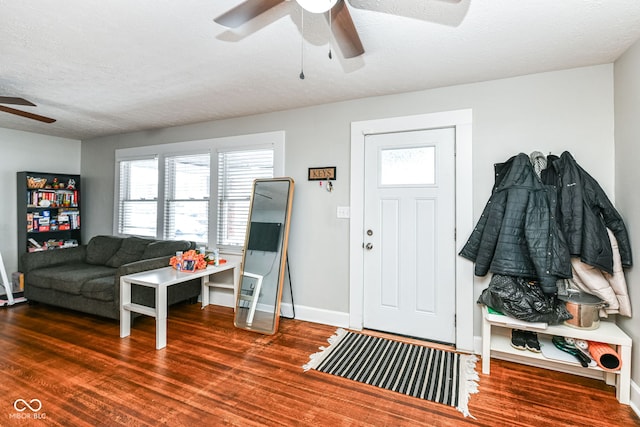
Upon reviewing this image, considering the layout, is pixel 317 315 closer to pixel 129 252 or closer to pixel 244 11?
pixel 129 252

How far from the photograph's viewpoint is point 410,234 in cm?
306

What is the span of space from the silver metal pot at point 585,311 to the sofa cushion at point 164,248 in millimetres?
3879

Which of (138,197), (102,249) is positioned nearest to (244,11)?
(138,197)

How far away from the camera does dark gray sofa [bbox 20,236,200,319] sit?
3.33 meters

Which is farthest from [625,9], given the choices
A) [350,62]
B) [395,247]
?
[395,247]

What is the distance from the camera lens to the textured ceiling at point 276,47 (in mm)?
1795

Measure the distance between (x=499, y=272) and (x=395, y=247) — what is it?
928 millimetres

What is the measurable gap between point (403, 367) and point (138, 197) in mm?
4259

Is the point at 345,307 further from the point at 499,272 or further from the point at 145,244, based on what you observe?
the point at 145,244

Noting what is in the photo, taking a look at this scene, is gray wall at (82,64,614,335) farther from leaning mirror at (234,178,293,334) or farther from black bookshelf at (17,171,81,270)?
black bookshelf at (17,171,81,270)

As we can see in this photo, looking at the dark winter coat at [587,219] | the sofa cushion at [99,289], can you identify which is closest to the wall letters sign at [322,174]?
the dark winter coat at [587,219]

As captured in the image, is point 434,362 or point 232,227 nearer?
point 434,362

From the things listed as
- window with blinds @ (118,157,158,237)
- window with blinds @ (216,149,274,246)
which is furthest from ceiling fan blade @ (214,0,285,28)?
window with blinds @ (118,157,158,237)

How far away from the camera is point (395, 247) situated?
3.12 m
